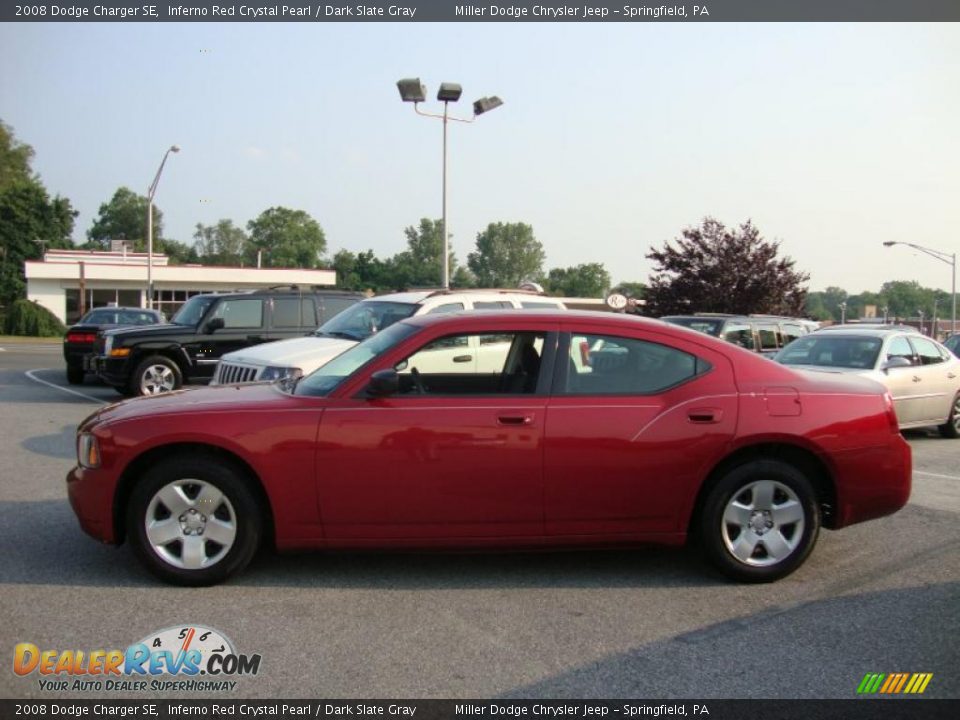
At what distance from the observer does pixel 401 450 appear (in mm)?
4945

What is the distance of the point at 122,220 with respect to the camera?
124 meters

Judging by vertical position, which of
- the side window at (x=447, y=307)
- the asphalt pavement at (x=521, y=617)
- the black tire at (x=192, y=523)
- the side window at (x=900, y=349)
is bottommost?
the asphalt pavement at (x=521, y=617)

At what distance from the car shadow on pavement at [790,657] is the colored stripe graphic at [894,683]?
32 mm

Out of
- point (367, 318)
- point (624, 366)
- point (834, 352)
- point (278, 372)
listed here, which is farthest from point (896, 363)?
point (278, 372)

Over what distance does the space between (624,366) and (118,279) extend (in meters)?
54.5

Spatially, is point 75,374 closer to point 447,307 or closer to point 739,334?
point 447,307

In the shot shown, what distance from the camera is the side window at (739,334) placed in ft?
50.6

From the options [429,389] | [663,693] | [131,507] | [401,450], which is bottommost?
[663,693]

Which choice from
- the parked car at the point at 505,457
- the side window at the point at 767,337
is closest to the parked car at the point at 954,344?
the side window at the point at 767,337

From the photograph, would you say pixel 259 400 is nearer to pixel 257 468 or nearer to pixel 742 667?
pixel 257 468

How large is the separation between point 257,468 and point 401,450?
2.60 ft

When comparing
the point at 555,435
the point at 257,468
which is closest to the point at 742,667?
the point at 555,435

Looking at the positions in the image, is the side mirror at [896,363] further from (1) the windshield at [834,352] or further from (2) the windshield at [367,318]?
(2) the windshield at [367,318]

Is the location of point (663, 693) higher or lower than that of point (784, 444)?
lower
